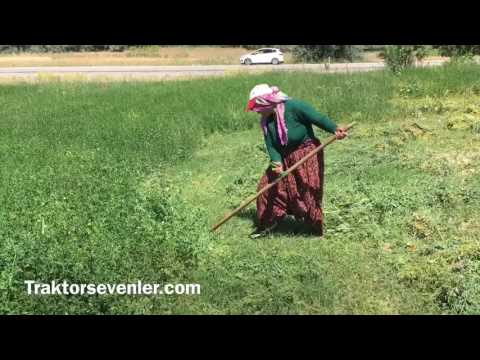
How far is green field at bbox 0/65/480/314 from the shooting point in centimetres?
475

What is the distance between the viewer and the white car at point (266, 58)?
10.4 meters

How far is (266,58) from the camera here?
1060 centimetres

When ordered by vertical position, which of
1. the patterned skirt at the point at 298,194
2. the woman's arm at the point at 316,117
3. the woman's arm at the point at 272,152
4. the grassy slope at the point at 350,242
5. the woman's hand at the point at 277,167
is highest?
the woman's arm at the point at 316,117

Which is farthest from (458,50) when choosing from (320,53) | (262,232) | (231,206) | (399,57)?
(262,232)

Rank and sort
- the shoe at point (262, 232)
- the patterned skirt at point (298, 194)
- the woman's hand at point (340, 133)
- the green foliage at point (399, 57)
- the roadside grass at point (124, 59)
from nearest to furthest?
the woman's hand at point (340, 133) → the patterned skirt at point (298, 194) → the shoe at point (262, 232) → the roadside grass at point (124, 59) → the green foliage at point (399, 57)

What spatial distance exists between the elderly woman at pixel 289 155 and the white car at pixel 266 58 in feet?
16.0

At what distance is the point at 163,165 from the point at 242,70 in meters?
4.26

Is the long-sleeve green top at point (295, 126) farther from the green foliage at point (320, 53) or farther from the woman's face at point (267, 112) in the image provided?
the green foliage at point (320, 53)

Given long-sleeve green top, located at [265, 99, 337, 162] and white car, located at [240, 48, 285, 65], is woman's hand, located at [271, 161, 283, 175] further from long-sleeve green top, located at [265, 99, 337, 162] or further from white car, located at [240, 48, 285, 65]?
white car, located at [240, 48, 285, 65]

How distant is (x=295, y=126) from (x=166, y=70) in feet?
20.2

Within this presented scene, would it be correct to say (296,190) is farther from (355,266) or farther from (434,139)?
(434,139)

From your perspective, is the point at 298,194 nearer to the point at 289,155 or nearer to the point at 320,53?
the point at 289,155

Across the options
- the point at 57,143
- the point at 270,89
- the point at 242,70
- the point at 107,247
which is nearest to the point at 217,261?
the point at 107,247

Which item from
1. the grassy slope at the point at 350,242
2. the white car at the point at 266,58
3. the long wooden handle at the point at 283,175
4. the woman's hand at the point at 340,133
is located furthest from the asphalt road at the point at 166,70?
the woman's hand at the point at 340,133
